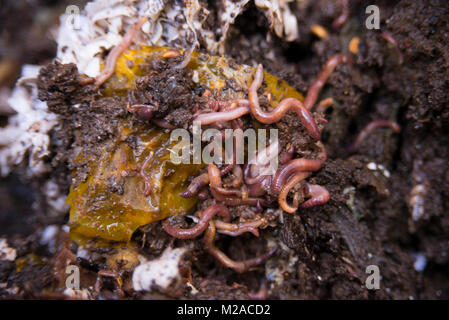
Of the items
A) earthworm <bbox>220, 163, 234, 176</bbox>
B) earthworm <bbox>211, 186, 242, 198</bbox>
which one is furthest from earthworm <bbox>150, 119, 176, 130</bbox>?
earthworm <bbox>211, 186, 242, 198</bbox>

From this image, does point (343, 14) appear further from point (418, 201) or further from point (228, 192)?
point (228, 192)

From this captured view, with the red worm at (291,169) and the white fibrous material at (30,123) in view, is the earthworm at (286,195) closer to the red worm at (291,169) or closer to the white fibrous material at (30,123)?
the red worm at (291,169)

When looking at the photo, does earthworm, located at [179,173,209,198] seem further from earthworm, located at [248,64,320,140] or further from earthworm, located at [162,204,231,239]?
earthworm, located at [248,64,320,140]

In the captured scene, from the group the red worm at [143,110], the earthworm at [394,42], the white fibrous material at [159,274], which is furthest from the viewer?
the earthworm at [394,42]

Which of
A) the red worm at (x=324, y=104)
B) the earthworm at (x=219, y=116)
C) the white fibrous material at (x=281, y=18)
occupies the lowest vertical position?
the earthworm at (x=219, y=116)

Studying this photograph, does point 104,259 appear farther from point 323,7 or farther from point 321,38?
point 323,7

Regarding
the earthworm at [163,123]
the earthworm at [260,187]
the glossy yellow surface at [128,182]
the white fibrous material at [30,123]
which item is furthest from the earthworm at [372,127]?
the white fibrous material at [30,123]
